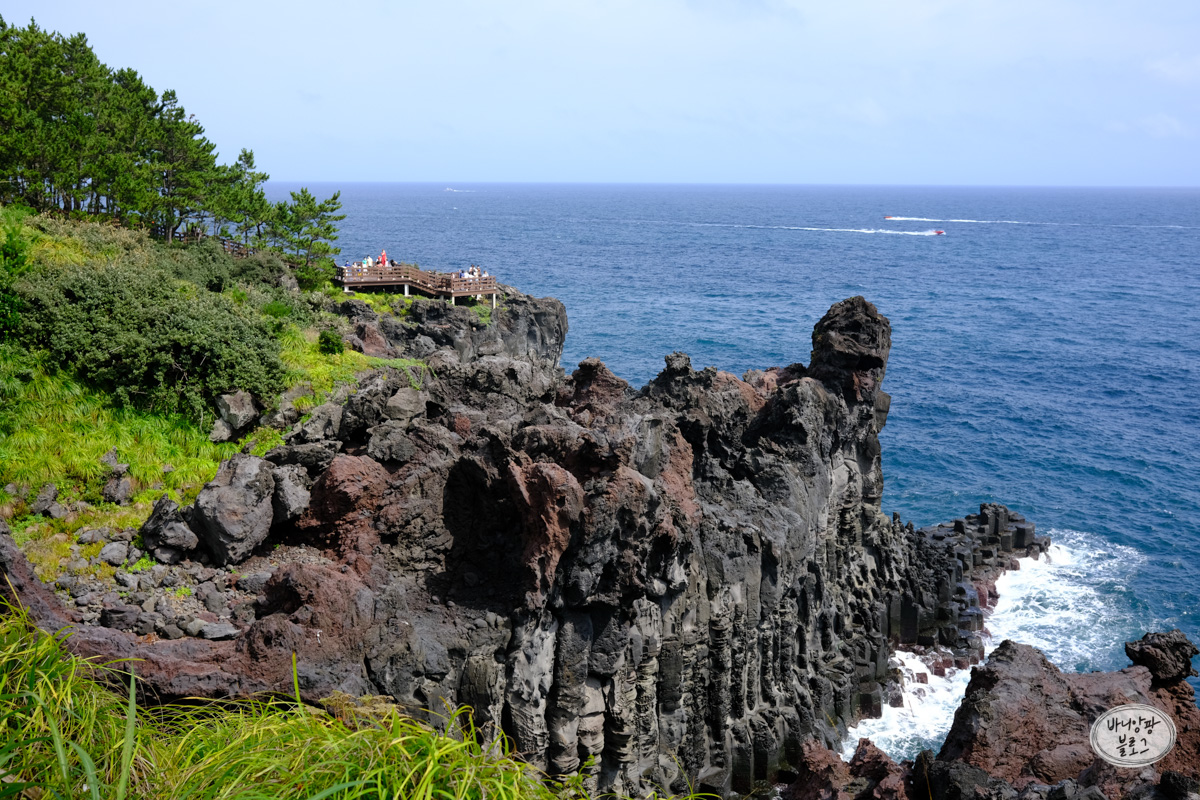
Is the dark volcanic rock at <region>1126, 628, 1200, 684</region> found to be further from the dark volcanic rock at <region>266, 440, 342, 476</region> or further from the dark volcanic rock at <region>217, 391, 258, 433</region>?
the dark volcanic rock at <region>217, 391, 258, 433</region>

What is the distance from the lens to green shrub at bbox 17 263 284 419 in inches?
866

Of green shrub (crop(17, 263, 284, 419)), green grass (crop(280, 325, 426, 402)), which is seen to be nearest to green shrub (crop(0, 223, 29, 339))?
green shrub (crop(17, 263, 284, 419))

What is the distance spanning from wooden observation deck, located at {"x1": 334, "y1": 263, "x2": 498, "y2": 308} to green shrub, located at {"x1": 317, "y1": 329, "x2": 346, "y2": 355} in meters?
22.6

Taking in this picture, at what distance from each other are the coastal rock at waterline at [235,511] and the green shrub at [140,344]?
4.55m

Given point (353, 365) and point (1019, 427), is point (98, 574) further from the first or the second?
point (1019, 427)

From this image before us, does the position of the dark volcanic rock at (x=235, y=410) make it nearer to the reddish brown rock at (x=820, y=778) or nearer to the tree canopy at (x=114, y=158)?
the reddish brown rock at (x=820, y=778)

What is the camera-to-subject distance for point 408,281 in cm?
5191

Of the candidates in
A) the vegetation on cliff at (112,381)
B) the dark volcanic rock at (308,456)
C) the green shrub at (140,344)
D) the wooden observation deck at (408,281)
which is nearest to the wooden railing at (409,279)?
the wooden observation deck at (408,281)

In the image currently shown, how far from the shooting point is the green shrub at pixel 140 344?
22.0m

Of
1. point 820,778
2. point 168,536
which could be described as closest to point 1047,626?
point 820,778

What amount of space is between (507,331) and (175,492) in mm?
34089

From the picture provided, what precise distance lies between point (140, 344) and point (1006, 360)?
260 ft

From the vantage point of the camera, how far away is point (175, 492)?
20.1m

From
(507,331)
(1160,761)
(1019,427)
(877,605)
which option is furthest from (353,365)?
(1019,427)
